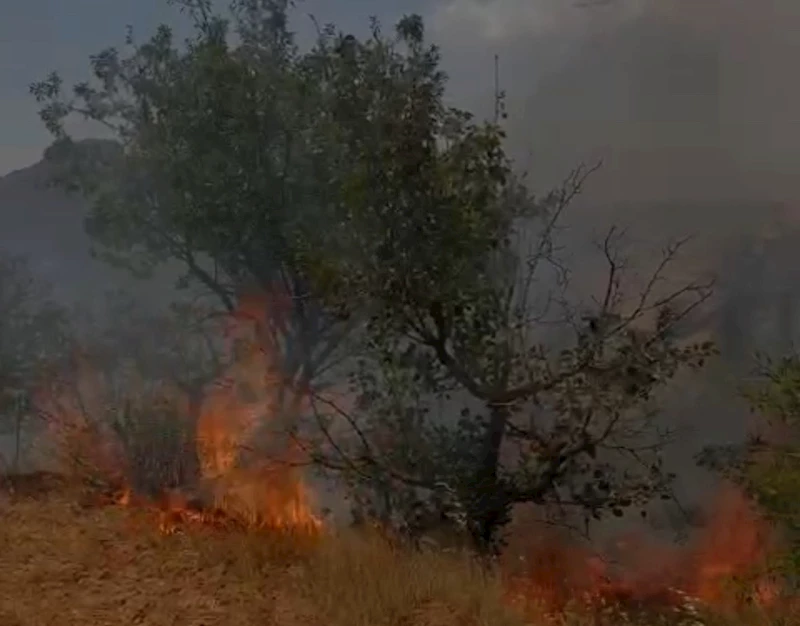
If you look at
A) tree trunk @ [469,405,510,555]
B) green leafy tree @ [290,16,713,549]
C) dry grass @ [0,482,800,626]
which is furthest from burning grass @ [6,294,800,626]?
green leafy tree @ [290,16,713,549]

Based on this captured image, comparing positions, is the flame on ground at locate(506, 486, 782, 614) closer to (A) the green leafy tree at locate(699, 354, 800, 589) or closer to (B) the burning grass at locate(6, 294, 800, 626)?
(B) the burning grass at locate(6, 294, 800, 626)

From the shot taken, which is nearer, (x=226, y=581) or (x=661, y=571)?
(x=226, y=581)

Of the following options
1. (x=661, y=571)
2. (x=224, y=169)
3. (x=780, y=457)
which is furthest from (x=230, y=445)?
(x=661, y=571)

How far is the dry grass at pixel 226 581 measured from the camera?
525 cm

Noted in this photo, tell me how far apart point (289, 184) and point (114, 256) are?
3.03m

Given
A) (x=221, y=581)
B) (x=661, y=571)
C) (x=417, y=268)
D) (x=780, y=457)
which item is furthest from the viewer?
(x=661, y=571)

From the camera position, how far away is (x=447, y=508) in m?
8.49

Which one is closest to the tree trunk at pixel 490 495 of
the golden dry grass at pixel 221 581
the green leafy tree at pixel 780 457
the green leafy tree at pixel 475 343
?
the green leafy tree at pixel 475 343

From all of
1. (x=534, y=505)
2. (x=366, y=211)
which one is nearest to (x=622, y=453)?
(x=534, y=505)

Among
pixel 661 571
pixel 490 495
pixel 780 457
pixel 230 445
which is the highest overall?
pixel 780 457

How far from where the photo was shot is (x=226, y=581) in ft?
19.5

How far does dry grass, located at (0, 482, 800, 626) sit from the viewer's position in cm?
525

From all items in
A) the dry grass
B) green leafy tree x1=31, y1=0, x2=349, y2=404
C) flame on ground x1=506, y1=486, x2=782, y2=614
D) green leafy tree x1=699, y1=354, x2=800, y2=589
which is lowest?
the dry grass

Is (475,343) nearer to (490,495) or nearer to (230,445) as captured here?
(490,495)
